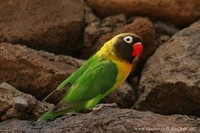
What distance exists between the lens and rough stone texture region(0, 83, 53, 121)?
3.29m

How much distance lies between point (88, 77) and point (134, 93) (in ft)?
2.54

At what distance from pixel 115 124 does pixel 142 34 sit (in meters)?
1.43

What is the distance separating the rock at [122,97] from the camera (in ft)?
12.4

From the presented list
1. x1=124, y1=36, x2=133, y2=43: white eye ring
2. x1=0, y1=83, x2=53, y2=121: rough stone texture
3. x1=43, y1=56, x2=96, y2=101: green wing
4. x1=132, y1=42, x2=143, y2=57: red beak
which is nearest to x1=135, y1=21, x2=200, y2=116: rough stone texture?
x1=132, y1=42, x2=143, y2=57: red beak

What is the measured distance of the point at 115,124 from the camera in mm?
2881

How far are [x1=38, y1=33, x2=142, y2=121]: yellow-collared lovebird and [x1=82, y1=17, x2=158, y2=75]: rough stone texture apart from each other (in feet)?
1.86

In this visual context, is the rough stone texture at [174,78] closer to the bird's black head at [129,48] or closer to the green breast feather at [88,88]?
the bird's black head at [129,48]

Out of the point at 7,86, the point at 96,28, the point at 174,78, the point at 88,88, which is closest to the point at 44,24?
the point at 96,28

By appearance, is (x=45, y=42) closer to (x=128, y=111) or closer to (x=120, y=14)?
(x=120, y=14)

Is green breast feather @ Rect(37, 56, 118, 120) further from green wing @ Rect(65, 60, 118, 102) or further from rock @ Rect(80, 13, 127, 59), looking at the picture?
rock @ Rect(80, 13, 127, 59)

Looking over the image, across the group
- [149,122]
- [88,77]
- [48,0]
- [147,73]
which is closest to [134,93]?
[147,73]

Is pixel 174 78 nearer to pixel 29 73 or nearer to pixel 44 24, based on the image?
pixel 29 73

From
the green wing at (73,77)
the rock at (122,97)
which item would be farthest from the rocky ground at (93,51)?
the green wing at (73,77)

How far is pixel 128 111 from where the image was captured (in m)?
3.04
